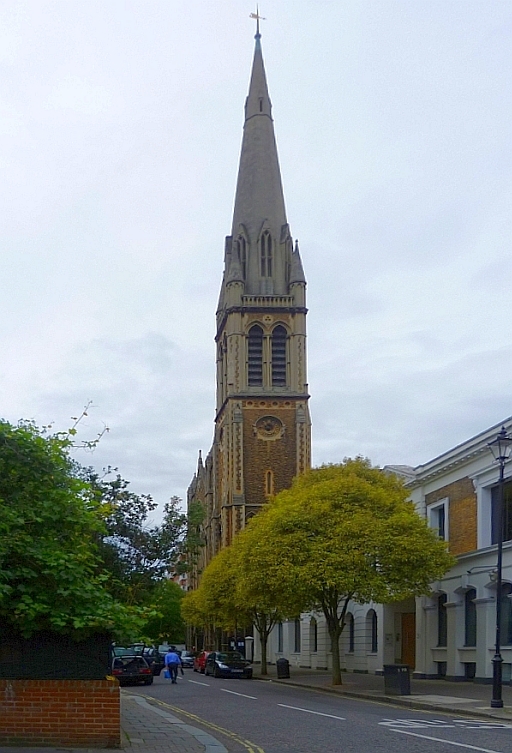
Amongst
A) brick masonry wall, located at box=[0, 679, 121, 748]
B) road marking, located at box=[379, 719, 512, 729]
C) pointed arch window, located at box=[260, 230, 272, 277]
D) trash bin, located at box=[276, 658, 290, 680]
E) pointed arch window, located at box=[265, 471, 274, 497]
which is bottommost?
trash bin, located at box=[276, 658, 290, 680]

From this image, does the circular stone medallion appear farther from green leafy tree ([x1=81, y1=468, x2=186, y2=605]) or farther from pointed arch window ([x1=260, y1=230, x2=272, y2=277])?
green leafy tree ([x1=81, y1=468, x2=186, y2=605])

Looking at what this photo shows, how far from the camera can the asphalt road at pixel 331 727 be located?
15273 mm

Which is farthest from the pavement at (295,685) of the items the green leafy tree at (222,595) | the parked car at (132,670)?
the green leafy tree at (222,595)

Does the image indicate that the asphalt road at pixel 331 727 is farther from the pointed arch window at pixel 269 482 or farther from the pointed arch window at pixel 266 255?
the pointed arch window at pixel 266 255

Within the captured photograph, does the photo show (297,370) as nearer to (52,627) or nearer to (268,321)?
(268,321)

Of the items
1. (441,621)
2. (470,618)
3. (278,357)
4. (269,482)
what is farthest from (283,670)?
(278,357)

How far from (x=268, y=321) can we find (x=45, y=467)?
250 feet

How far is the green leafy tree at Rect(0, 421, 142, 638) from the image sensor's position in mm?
13234

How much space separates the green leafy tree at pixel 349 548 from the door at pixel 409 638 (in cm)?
778

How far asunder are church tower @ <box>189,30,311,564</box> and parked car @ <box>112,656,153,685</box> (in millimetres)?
46960

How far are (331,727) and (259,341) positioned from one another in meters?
72.0

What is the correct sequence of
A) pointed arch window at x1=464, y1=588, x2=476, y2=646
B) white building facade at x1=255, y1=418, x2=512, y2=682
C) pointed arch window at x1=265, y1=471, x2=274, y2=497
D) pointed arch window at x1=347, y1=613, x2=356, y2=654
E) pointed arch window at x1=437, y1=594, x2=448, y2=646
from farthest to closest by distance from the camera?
pointed arch window at x1=265, y1=471, x2=274, y2=497, pointed arch window at x1=347, y1=613, x2=356, y2=654, pointed arch window at x1=437, y1=594, x2=448, y2=646, pointed arch window at x1=464, y1=588, x2=476, y2=646, white building facade at x1=255, y1=418, x2=512, y2=682

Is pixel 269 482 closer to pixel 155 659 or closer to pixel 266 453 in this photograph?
pixel 266 453

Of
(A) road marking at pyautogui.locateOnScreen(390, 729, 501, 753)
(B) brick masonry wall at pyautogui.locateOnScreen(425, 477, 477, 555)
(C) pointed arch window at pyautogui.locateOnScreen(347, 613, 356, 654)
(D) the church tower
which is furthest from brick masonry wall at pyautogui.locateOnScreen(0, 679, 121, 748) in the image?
(D) the church tower
